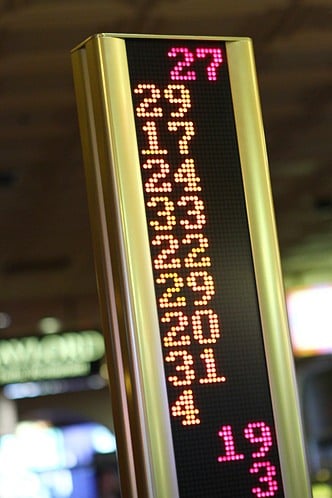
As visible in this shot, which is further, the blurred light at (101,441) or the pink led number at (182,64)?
the blurred light at (101,441)

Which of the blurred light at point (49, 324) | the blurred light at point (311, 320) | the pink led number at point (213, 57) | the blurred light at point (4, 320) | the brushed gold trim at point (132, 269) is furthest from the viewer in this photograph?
the blurred light at point (49, 324)

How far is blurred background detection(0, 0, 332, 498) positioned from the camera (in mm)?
4387

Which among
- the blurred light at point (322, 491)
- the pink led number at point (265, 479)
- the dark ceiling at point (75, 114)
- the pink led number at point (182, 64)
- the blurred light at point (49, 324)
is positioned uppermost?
the blurred light at point (49, 324)

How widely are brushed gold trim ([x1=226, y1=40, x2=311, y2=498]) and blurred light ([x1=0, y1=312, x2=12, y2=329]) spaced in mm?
10816

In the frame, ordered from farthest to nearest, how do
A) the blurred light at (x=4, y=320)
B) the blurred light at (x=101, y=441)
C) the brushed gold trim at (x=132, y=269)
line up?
the blurred light at (x=4, y=320) < the blurred light at (x=101, y=441) < the brushed gold trim at (x=132, y=269)

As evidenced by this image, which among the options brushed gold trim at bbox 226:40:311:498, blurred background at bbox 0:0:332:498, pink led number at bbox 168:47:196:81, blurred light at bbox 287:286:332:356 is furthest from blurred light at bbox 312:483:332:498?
pink led number at bbox 168:47:196:81

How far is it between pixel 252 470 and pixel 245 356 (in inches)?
7.4

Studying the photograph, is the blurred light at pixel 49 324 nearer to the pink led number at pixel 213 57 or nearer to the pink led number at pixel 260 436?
the pink led number at pixel 213 57

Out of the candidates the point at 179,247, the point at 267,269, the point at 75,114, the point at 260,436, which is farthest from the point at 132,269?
the point at 75,114

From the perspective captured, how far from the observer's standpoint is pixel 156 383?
65.2 inches

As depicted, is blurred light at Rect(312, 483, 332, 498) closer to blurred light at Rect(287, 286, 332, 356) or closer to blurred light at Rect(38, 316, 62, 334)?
blurred light at Rect(287, 286, 332, 356)

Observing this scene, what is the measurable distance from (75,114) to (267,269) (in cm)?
388

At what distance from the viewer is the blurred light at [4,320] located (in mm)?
12571

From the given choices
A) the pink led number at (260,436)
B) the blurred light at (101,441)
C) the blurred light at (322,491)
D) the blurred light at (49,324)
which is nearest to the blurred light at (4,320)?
the blurred light at (49,324)
